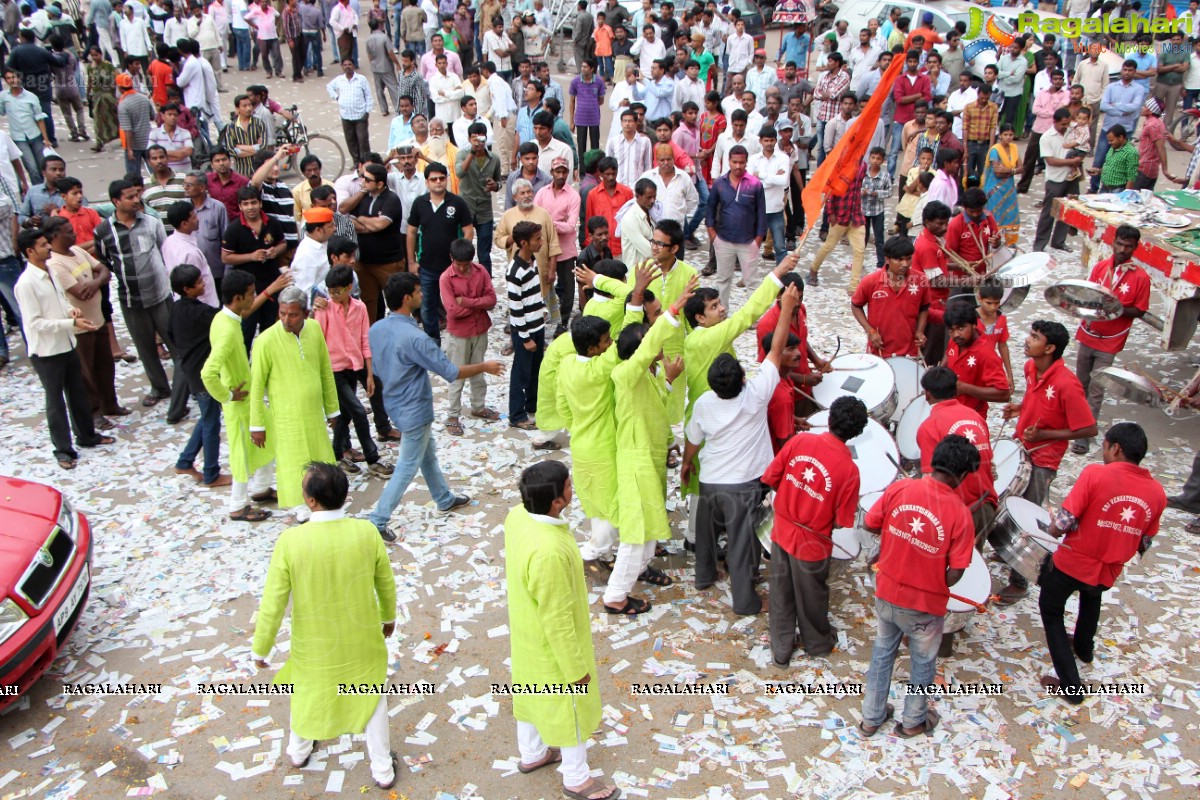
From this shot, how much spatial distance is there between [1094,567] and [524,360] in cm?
508

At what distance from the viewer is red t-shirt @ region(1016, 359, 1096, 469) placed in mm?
6406

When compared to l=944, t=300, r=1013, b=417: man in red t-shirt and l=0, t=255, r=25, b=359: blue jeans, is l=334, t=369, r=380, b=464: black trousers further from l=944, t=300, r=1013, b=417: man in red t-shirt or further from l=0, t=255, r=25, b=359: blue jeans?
l=944, t=300, r=1013, b=417: man in red t-shirt

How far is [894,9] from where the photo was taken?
20484 mm

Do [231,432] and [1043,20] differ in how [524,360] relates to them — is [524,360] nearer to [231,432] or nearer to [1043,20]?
[231,432]

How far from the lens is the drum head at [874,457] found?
235 inches

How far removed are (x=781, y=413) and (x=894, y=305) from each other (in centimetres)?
212

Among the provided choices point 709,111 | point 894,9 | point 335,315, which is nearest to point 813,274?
point 709,111

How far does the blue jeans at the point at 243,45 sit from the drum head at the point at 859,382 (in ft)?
68.8

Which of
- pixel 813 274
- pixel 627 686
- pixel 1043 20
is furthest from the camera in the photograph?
pixel 1043 20

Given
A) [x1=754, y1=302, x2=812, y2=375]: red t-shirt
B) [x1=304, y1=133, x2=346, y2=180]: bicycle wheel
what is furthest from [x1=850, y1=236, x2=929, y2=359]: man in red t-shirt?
[x1=304, y1=133, x2=346, y2=180]: bicycle wheel

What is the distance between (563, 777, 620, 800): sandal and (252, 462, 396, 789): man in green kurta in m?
0.96

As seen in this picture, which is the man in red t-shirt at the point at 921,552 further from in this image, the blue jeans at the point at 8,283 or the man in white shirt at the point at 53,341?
the blue jeans at the point at 8,283

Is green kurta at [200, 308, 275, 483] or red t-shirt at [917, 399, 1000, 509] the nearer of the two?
red t-shirt at [917, 399, 1000, 509]

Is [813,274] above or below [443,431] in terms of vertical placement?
above
